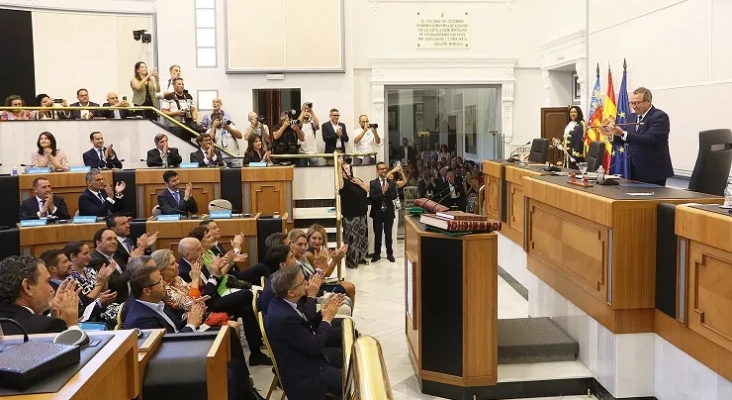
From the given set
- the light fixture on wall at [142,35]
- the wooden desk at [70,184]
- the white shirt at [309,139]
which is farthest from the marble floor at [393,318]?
the light fixture on wall at [142,35]

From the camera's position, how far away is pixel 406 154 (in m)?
13.1

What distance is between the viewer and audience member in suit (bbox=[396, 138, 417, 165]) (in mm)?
13047

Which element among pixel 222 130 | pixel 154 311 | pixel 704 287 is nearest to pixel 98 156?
pixel 222 130

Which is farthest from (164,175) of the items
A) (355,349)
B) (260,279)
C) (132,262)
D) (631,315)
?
(355,349)

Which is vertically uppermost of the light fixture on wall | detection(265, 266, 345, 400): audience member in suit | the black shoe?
the light fixture on wall

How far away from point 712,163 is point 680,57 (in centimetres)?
432

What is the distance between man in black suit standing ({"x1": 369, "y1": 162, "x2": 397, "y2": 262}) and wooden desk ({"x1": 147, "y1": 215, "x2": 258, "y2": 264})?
2.89 m

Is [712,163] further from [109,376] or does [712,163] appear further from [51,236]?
[51,236]

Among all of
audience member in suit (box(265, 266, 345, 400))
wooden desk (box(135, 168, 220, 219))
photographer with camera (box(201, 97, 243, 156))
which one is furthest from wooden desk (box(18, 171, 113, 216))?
audience member in suit (box(265, 266, 345, 400))

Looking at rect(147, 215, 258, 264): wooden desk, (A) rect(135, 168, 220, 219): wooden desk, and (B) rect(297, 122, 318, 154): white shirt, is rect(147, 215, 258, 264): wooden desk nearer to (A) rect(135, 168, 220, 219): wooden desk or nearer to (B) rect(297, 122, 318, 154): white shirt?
(A) rect(135, 168, 220, 219): wooden desk

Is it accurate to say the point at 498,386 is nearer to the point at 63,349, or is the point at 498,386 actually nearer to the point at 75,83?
the point at 63,349

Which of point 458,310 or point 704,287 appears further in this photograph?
point 458,310

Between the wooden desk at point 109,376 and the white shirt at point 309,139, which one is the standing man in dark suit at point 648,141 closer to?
the wooden desk at point 109,376

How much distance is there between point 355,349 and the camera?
1.23 meters
